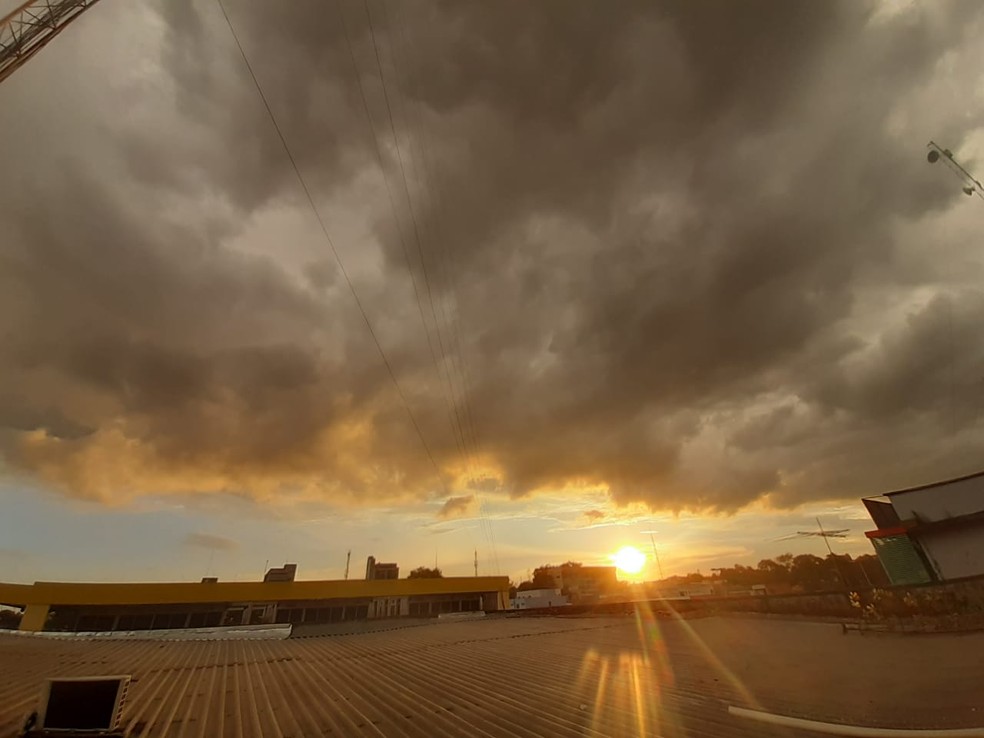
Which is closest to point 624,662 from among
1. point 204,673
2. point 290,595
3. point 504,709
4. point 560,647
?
point 560,647

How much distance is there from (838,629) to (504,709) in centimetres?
2355

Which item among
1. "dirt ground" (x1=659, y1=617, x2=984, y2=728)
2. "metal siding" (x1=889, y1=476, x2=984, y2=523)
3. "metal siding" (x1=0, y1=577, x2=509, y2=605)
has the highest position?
"metal siding" (x1=889, y1=476, x2=984, y2=523)

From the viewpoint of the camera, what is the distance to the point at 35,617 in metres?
31.7

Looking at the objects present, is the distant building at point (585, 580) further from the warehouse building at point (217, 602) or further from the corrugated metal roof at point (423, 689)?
the corrugated metal roof at point (423, 689)

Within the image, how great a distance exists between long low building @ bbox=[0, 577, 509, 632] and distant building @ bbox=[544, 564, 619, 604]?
240ft

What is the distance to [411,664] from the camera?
54.8ft

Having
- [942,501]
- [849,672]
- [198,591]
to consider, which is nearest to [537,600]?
[198,591]

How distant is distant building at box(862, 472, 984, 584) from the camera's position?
36062mm

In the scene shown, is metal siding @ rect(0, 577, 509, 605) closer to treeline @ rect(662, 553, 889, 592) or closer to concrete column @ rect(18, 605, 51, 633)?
concrete column @ rect(18, 605, 51, 633)

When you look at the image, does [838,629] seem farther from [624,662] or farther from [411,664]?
[411,664]

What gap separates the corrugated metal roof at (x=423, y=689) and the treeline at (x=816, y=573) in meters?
64.0

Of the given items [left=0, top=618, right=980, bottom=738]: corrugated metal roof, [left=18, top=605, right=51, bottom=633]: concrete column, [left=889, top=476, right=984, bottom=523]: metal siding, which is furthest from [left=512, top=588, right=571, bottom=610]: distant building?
[left=18, top=605, right=51, bottom=633]: concrete column

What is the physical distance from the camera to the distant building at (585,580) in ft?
374

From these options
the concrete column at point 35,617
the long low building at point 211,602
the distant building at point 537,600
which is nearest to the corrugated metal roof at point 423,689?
the long low building at point 211,602
